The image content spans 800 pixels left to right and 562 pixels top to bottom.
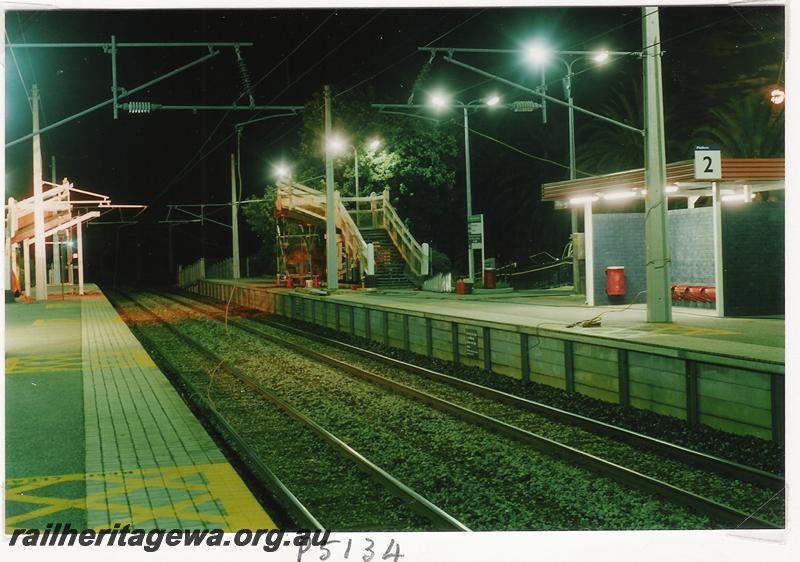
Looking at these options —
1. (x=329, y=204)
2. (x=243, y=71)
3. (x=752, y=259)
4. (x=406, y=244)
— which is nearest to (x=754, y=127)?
(x=406, y=244)

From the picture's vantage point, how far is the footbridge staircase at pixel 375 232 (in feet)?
109

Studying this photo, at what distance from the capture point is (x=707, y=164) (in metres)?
13.1

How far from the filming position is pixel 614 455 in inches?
344

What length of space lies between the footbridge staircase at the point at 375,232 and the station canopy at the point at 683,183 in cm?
1198

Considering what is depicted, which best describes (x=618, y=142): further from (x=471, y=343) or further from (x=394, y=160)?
(x=471, y=343)

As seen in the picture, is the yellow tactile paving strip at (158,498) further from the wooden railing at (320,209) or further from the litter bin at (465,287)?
the wooden railing at (320,209)

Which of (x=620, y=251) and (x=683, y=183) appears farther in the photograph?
(x=620, y=251)

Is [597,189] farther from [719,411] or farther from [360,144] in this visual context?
[360,144]

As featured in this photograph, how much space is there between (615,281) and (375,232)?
17.0m

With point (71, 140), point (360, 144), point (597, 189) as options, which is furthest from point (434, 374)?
point (71, 140)

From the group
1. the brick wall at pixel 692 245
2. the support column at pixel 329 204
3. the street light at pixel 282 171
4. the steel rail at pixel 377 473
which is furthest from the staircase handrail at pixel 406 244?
the steel rail at pixel 377 473

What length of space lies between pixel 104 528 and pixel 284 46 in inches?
592

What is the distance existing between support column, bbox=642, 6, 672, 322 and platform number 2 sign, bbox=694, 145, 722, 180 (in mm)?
791

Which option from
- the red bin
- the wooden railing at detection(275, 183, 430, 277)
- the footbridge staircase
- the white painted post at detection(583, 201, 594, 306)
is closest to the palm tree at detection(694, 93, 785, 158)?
the wooden railing at detection(275, 183, 430, 277)
